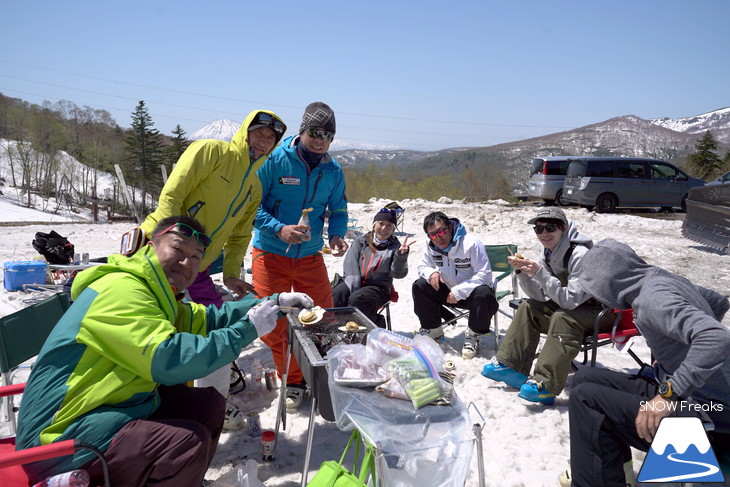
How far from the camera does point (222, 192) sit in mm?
2859

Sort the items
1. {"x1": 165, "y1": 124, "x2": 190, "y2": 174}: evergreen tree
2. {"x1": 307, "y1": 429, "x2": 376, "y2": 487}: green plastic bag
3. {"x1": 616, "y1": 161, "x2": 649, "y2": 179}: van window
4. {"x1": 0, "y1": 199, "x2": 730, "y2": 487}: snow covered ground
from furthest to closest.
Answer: {"x1": 165, "y1": 124, "x2": 190, "y2": 174}: evergreen tree, {"x1": 616, "y1": 161, "x2": 649, "y2": 179}: van window, {"x1": 0, "y1": 199, "x2": 730, "y2": 487}: snow covered ground, {"x1": 307, "y1": 429, "x2": 376, "y2": 487}: green plastic bag

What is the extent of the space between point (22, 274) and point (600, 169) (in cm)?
1439

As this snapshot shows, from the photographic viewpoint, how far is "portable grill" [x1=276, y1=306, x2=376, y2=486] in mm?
Result: 2059

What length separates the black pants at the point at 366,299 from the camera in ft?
13.7

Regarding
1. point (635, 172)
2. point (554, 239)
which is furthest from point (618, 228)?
point (554, 239)

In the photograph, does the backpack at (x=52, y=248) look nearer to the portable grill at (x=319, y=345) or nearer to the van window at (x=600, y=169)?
the portable grill at (x=319, y=345)

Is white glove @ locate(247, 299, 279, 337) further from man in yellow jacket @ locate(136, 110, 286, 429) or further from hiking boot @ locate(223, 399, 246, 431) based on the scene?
hiking boot @ locate(223, 399, 246, 431)

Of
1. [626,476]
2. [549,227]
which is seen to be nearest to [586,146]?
[549,227]

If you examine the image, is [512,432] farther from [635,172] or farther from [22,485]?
[635,172]

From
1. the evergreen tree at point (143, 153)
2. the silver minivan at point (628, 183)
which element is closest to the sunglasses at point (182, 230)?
the silver minivan at point (628, 183)

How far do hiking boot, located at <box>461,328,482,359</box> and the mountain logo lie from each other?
87.7 inches

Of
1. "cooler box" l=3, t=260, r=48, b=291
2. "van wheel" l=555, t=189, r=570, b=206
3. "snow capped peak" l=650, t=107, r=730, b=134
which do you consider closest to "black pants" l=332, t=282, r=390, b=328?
"cooler box" l=3, t=260, r=48, b=291

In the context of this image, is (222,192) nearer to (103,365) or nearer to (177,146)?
(103,365)

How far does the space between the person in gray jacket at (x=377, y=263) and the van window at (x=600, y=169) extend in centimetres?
1137
